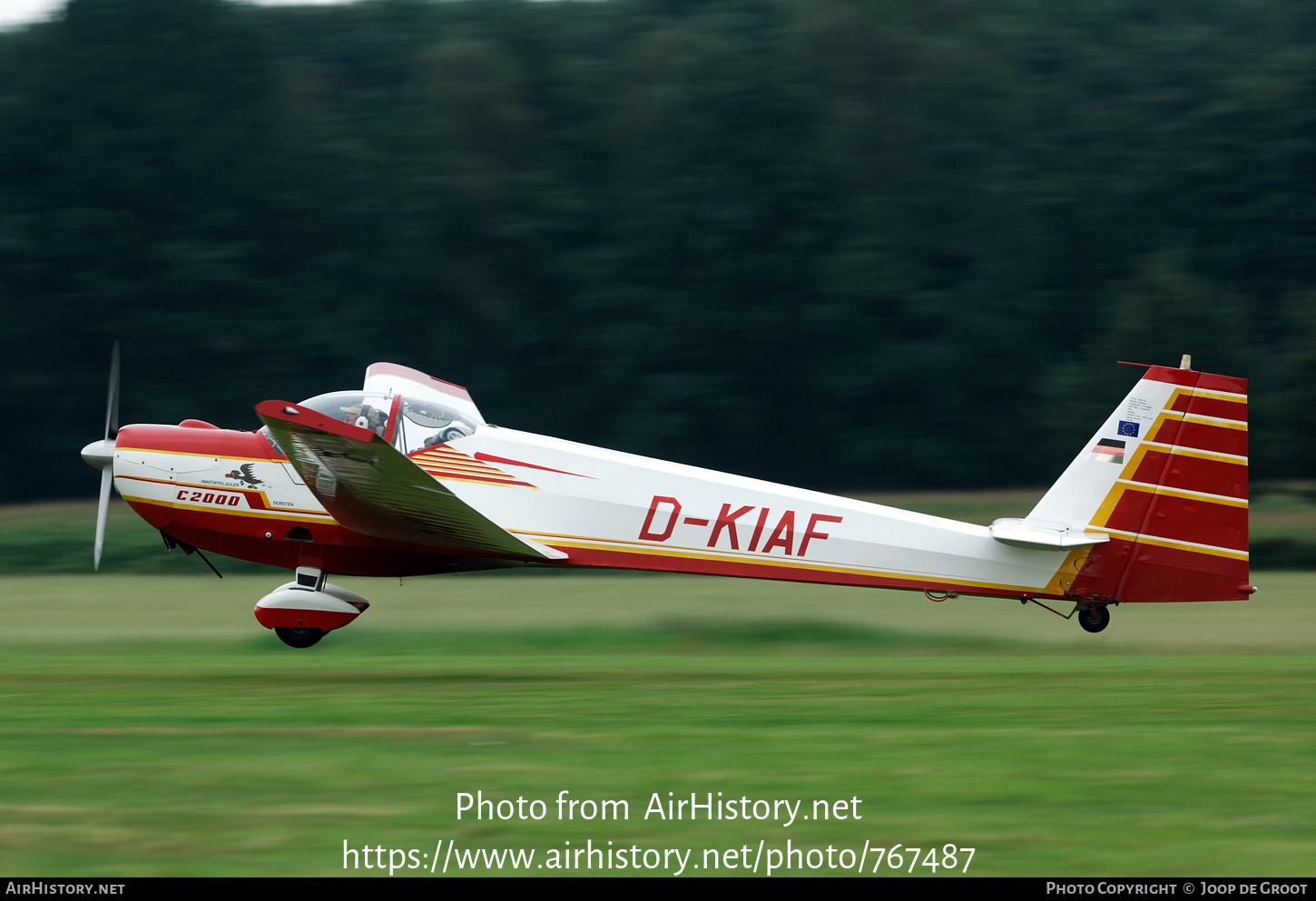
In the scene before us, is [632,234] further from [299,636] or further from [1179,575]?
[1179,575]

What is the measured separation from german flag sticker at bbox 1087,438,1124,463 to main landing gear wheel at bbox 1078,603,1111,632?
48.9 inches

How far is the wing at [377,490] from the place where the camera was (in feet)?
27.7

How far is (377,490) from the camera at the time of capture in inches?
367

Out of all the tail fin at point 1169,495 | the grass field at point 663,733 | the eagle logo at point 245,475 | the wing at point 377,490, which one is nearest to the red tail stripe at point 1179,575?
the tail fin at point 1169,495

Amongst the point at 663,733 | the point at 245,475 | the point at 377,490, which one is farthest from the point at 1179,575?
the point at 245,475

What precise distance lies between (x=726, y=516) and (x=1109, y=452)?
10.5ft

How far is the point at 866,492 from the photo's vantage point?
30.0m

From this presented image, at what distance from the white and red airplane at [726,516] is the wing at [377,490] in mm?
43

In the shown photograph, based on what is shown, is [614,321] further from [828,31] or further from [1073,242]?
[1073,242]

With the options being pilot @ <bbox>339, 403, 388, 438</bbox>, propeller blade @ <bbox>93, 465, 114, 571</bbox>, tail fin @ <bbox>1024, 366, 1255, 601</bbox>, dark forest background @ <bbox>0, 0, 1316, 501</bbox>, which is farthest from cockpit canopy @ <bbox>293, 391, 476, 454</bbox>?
dark forest background @ <bbox>0, 0, 1316, 501</bbox>

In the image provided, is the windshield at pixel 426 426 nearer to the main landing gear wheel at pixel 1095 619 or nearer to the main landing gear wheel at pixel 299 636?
the main landing gear wheel at pixel 299 636

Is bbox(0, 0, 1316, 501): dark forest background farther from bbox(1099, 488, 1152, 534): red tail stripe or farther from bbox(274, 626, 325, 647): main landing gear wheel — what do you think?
bbox(1099, 488, 1152, 534): red tail stripe

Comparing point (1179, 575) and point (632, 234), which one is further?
point (632, 234)

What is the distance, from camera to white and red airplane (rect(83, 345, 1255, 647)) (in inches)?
392
